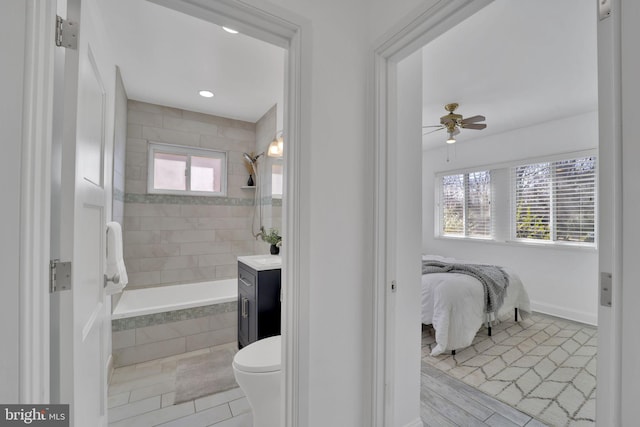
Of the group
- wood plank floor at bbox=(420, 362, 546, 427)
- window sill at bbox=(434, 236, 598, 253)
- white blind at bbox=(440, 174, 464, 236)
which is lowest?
wood plank floor at bbox=(420, 362, 546, 427)

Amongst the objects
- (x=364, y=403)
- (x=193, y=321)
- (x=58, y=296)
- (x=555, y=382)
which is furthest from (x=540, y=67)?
(x=193, y=321)

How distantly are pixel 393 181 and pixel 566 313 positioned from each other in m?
3.93

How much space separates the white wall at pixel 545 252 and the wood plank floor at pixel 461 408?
98.1 inches

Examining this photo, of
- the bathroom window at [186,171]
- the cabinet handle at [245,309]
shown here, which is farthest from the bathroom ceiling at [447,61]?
the cabinet handle at [245,309]

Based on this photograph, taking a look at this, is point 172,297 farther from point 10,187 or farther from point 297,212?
point 10,187

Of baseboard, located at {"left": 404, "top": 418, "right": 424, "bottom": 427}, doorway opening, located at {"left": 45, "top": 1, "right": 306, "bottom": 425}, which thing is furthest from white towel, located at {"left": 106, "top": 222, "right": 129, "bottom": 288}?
baseboard, located at {"left": 404, "top": 418, "right": 424, "bottom": 427}

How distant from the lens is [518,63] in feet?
7.77

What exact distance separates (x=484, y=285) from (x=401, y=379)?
1734mm

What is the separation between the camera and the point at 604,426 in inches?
26.9

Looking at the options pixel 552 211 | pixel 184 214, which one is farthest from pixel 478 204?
pixel 184 214

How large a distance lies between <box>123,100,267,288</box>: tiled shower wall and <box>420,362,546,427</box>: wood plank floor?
7.73 ft

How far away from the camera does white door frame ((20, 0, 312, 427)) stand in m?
0.66

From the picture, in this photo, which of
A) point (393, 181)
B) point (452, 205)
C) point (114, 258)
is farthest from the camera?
point (452, 205)

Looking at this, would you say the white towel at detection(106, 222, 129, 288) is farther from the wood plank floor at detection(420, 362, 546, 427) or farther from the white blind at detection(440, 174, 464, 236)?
the white blind at detection(440, 174, 464, 236)
